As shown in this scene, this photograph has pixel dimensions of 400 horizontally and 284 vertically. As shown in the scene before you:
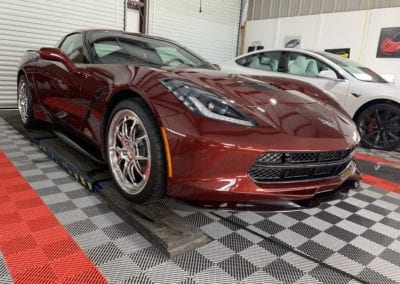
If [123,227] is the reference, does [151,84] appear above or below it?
above

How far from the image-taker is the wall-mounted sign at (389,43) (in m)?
6.51

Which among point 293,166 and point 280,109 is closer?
point 293,166

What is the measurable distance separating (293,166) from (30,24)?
570 centimetres

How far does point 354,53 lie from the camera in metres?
7.27

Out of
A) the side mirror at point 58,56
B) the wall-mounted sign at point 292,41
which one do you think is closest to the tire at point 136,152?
the side mirror at point 58,56

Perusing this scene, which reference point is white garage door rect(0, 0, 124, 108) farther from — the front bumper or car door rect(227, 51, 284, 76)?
the front bumper

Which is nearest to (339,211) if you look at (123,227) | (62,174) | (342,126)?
(342,126)

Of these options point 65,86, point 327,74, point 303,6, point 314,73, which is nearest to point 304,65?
point 314,73

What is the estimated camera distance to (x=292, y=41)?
27.7 feet

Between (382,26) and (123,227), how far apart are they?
7.35 meters

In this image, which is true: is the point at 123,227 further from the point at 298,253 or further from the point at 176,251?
the point at 298,253

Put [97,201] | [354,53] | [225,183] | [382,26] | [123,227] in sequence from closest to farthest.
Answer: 1. [225,183]
2. [123,227]
3. [97,201]
4. [382,26]
5. [354,53]

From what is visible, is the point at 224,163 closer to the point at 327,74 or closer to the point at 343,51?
the point at 327,74

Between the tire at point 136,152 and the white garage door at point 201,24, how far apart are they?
19.7 feet
